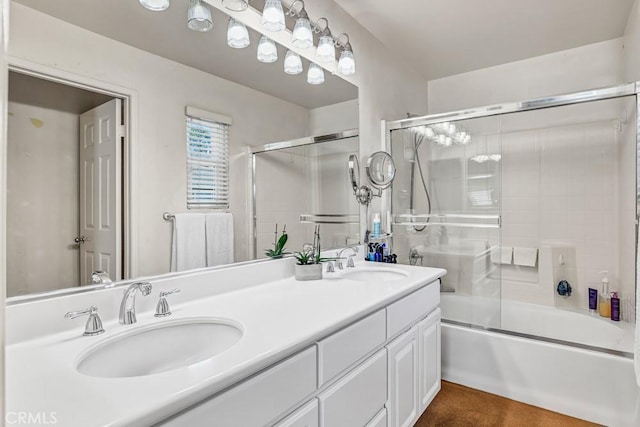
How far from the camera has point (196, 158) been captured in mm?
1351

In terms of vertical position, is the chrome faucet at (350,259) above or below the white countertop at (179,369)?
above

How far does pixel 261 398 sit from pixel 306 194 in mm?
1206

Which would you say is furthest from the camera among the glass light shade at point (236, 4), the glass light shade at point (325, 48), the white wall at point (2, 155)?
the glass light shade at point (325, 48)

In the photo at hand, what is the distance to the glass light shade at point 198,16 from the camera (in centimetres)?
131

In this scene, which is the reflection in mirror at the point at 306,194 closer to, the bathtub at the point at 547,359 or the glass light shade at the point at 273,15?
the glass light shade at the point at 273,15

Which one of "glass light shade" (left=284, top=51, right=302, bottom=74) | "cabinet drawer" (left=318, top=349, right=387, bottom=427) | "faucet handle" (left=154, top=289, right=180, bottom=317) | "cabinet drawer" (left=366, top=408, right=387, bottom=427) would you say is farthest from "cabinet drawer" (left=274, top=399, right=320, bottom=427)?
"glass light shade" (left=284, top=51, right=302, bottom=74)

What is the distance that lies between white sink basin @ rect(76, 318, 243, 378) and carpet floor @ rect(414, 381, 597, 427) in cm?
136

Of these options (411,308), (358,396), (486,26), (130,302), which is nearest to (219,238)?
(130,302)

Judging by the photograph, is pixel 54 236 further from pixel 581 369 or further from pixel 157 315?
pixel 581 369

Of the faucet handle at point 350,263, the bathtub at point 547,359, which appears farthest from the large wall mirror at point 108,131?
the bathtub at point 547,359

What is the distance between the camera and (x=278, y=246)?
5.69 feet

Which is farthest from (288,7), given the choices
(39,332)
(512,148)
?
(512,148)

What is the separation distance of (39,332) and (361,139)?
→ 6.29ft
